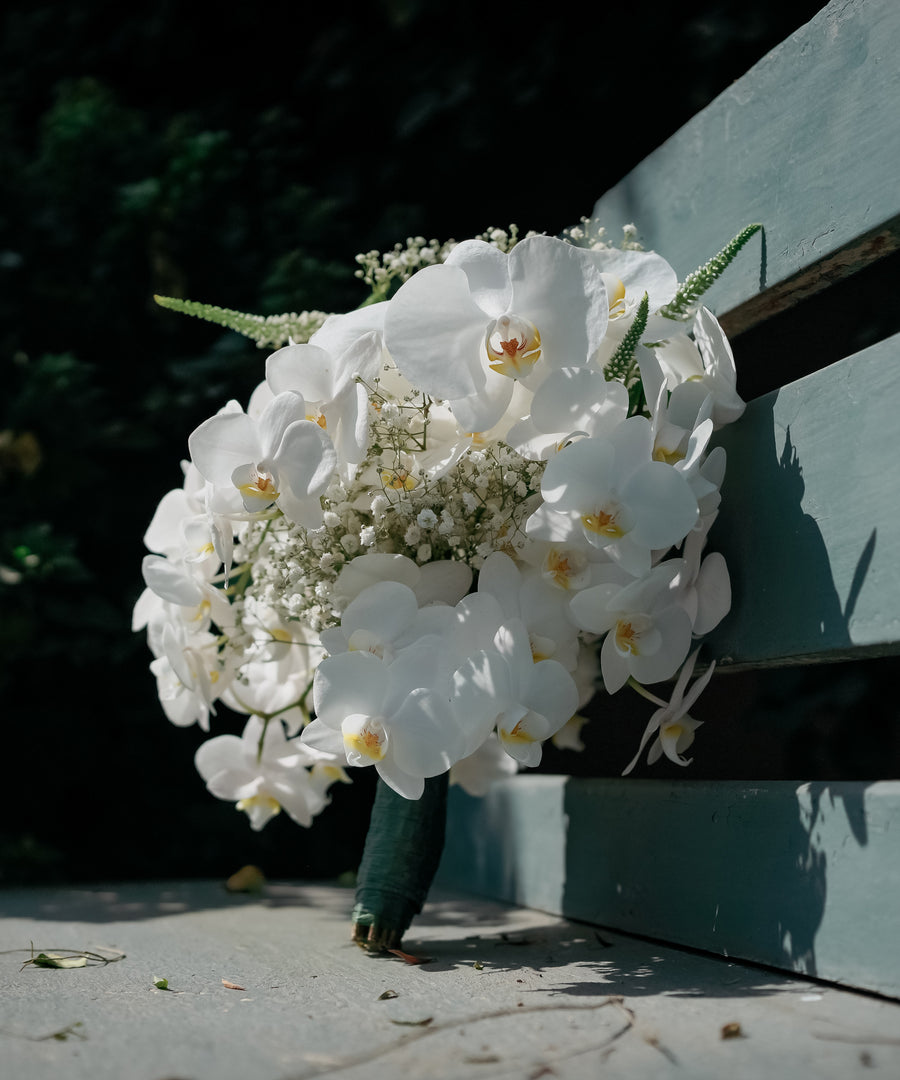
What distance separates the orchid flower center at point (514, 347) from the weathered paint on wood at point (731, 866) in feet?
1.34

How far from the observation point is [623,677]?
0.86 meters

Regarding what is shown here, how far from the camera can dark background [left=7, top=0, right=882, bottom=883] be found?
5.37 feet

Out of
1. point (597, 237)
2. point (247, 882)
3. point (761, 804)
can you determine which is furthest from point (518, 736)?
point (247, 882)

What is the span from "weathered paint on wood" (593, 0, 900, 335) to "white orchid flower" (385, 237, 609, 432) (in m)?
0.22

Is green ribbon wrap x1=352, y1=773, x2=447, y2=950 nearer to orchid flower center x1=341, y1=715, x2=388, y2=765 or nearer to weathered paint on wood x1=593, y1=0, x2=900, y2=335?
orchid flower center x1=341, y1=715, x2=388, y2=765

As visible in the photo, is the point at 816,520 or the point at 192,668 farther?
the point at 192,668

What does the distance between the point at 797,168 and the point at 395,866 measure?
741mm

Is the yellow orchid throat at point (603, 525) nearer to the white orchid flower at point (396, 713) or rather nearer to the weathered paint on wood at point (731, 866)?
the white orchid flower at point (396, 713)

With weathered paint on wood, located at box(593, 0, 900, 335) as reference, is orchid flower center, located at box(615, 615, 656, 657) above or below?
below

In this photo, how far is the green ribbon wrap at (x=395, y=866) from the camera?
3.23 ft

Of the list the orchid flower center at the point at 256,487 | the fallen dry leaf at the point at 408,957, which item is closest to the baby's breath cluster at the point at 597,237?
the orchid flower center at the point at 256,487

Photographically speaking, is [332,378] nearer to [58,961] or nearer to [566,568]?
[566,568]

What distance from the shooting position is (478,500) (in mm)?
858

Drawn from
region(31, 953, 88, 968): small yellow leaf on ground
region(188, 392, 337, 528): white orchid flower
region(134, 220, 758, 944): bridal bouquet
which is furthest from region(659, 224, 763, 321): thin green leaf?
region(31, 953, 88, 968): small yellow leaf on ground
